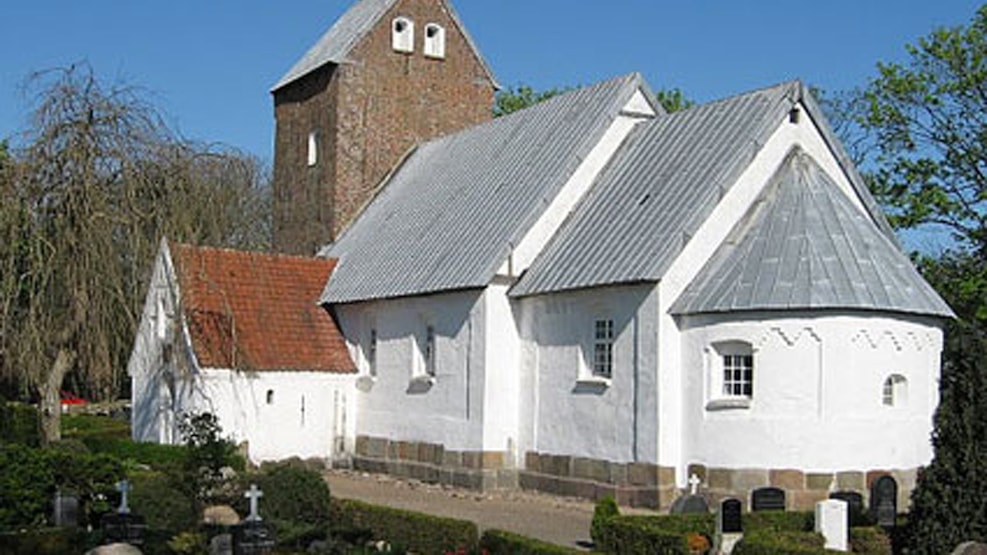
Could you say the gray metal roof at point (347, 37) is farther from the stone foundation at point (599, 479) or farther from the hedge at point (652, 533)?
the hedge at point (652, 533)

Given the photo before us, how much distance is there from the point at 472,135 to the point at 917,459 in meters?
12.8

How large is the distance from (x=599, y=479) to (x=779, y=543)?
7.07m

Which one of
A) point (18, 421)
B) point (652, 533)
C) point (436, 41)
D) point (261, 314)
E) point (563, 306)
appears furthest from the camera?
point (436, 41)

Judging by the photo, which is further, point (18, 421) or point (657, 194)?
point (18, 421)

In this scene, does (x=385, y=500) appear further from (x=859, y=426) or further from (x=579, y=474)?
(x=859, y=426)

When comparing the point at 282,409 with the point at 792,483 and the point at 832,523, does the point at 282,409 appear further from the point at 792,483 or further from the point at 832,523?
the point at 832,523

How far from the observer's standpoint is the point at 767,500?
16344 mm

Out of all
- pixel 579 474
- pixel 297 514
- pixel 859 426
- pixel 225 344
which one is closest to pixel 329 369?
pixel 225 344

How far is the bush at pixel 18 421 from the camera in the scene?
27.3 metres

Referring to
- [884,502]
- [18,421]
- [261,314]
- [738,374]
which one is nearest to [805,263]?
[738,374]

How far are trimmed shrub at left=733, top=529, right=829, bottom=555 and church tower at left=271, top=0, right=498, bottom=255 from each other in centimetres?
1767

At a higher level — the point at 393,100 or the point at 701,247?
the point at 393,100

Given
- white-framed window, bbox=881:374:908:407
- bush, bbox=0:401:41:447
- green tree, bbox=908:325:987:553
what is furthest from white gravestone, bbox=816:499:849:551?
bush, bbox=0:401:41:447

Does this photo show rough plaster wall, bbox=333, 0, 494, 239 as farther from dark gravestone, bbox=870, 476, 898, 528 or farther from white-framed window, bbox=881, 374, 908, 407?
dark gravestone, bbox=870, 476, 898, 528
